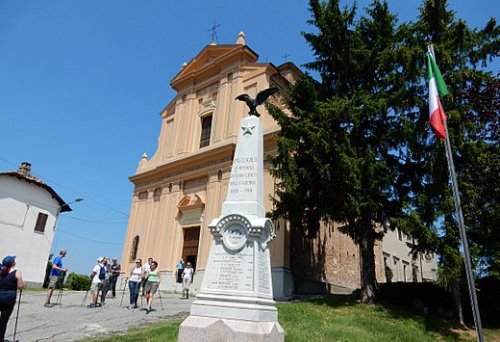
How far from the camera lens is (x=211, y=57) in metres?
23.9

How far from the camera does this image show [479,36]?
11258mm

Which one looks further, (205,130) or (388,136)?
(205,130)

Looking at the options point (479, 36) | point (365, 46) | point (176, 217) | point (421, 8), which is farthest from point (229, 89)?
point (479, 36)

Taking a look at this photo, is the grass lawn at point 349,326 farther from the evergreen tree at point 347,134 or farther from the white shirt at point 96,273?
the white shirt at point 96,273

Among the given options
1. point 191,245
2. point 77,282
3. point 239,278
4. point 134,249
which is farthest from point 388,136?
point 77,282

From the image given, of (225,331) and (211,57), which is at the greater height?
(211,57)

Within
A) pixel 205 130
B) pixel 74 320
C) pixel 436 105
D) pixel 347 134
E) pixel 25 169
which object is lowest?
pixel 74 320

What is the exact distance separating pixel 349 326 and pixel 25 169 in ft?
87.2

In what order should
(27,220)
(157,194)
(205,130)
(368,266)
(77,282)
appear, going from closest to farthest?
1. (368,266)
2. (205,130)
3. (157,194)
4. (77,282)
5. (27,220)

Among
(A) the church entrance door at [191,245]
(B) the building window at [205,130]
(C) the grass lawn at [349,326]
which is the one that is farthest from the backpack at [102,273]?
(B) the building window at [205,130]

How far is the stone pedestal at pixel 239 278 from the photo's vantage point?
5.62 metres

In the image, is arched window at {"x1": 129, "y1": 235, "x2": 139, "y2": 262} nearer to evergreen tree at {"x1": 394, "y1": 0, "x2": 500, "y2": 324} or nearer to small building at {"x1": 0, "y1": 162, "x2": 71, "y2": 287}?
small building at {"x1": 0, "y1": 162, "x2": 71, "y2": 287}

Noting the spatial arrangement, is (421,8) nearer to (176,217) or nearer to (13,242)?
(176,217)

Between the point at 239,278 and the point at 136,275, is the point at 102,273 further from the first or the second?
the point at 239,278
